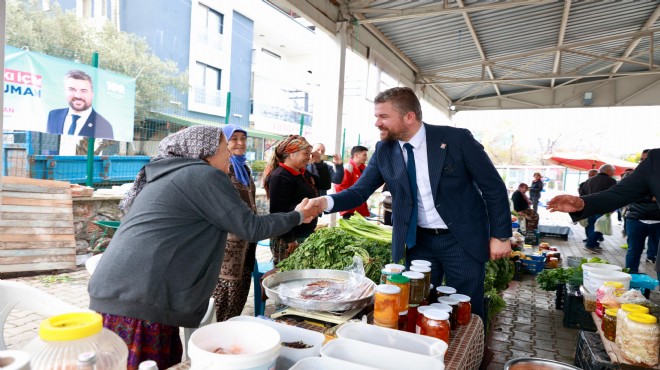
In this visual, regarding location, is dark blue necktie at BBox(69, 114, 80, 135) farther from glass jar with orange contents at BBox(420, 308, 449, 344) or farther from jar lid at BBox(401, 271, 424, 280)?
glass jar with orange contents at BBox(420, 308, 449, 344)

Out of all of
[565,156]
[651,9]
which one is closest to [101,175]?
[651,9]

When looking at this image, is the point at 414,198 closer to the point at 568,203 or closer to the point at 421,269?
the point at 421,269

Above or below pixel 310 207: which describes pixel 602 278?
below

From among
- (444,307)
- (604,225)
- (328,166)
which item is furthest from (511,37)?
(444,307)

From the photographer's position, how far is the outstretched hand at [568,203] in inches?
98.1

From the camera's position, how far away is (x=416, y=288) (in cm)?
184

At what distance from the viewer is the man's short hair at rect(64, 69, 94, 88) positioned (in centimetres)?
561

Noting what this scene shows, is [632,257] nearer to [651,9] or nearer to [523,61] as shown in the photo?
[651,9]

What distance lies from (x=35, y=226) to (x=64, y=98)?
5.76 ft

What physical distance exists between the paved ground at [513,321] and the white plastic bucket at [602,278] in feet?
3.09

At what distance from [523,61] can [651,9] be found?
368cm

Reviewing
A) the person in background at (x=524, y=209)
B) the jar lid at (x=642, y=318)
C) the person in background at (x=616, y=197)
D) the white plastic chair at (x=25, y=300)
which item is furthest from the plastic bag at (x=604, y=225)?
the white plastic chair at (x=25, y=300)

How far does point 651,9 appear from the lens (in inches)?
359

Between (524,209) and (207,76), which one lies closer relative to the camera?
(524,209)
